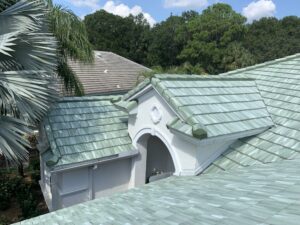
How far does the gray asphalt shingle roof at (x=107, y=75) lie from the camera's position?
71.0 feet

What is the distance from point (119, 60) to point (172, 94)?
2210cm

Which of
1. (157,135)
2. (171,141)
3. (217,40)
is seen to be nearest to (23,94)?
(157,135)

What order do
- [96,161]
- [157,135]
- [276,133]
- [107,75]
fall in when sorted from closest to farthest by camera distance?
[276,133], [157,135], [96,161], [107,75]

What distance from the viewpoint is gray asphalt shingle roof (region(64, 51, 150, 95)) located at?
21.6 meters

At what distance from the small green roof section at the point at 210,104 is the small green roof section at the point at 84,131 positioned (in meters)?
1.07

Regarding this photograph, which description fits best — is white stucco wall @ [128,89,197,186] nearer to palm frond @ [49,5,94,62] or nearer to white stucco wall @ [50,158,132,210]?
white stucco wall @ [50,158,132,210]

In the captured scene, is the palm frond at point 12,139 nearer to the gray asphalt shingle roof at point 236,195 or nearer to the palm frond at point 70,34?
the gray asphalt shingle roof at point 236,195

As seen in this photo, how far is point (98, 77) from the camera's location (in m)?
23.0

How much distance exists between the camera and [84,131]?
892 centimetres

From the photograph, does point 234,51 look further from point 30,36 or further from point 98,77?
point 30,36

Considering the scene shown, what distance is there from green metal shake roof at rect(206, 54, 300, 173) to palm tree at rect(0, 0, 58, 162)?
180 inches

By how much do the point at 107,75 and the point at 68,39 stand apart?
13.1m

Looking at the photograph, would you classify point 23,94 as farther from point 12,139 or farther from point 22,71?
point 12,139

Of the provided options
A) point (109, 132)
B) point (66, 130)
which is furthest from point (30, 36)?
point (109, 132)
